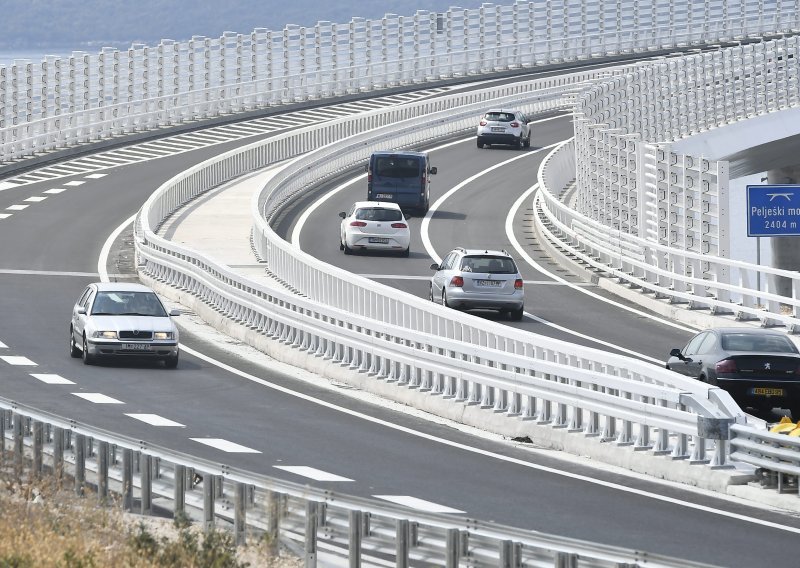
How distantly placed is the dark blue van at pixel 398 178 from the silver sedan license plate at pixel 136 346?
26523 millimetres

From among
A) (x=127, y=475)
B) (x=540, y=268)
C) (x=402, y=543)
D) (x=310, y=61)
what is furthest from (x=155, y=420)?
(x=310, y=61)

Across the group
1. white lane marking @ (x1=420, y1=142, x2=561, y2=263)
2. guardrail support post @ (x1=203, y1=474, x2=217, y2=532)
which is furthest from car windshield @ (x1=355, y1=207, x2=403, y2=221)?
guardrail support post @ (x1=203, y1=474, x2=217, y2=532)

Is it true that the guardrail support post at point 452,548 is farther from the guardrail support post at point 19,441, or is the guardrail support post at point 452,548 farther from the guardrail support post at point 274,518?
the guardrail support post at point 19,441

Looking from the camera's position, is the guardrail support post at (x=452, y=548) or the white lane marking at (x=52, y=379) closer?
the guardrail support post at (x=452, y=548)

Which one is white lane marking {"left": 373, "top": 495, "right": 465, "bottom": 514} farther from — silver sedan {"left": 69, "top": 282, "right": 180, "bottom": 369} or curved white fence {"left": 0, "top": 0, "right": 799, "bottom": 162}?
curved white fence {"left": 0, "top": 0, "right": 799, "bottom": 162}

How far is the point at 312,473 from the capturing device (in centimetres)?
2034

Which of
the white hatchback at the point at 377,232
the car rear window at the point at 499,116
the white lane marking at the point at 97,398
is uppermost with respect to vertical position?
the car rear window at the point at 499,116

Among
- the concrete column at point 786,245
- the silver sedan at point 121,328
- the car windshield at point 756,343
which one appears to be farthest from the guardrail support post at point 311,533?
the concrete column at point 786,245

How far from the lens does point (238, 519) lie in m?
14.9

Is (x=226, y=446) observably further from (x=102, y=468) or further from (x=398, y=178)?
(x=398, y=178)

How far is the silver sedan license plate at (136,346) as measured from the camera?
29875 mm

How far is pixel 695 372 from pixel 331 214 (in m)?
30.7

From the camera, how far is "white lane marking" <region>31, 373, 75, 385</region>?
27.8 metres

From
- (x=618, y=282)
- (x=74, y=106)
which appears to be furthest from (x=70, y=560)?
(x=74, y=106)
